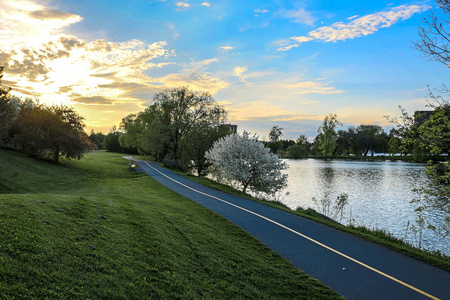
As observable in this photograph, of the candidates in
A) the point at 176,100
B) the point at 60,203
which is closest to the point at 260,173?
the point at 60,203

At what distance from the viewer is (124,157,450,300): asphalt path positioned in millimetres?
7137

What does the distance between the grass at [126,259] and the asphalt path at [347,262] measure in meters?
0.68

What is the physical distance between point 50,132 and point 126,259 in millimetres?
31393

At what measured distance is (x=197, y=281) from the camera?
6.38 m

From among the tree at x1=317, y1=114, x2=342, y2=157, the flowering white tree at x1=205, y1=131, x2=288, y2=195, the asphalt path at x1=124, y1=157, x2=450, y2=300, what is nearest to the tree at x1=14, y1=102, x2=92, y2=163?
the flowering white tree at x1=205, y1=131, x2=288, y2=195

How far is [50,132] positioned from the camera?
103 feet

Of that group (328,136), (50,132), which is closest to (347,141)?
(328,136)

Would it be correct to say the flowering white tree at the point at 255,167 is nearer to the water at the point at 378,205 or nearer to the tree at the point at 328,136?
the water at the point at 378,205

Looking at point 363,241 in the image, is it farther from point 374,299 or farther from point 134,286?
point 134,286

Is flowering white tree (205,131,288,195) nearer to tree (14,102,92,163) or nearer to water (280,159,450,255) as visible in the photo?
water (280,159,450,255)

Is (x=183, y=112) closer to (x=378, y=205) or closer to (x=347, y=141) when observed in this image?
(x=378, y=205)

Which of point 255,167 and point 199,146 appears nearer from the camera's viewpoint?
point 255,167

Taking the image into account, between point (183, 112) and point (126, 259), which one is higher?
point (183, 112)

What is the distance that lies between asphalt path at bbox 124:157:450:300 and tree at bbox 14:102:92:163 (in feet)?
86.4
